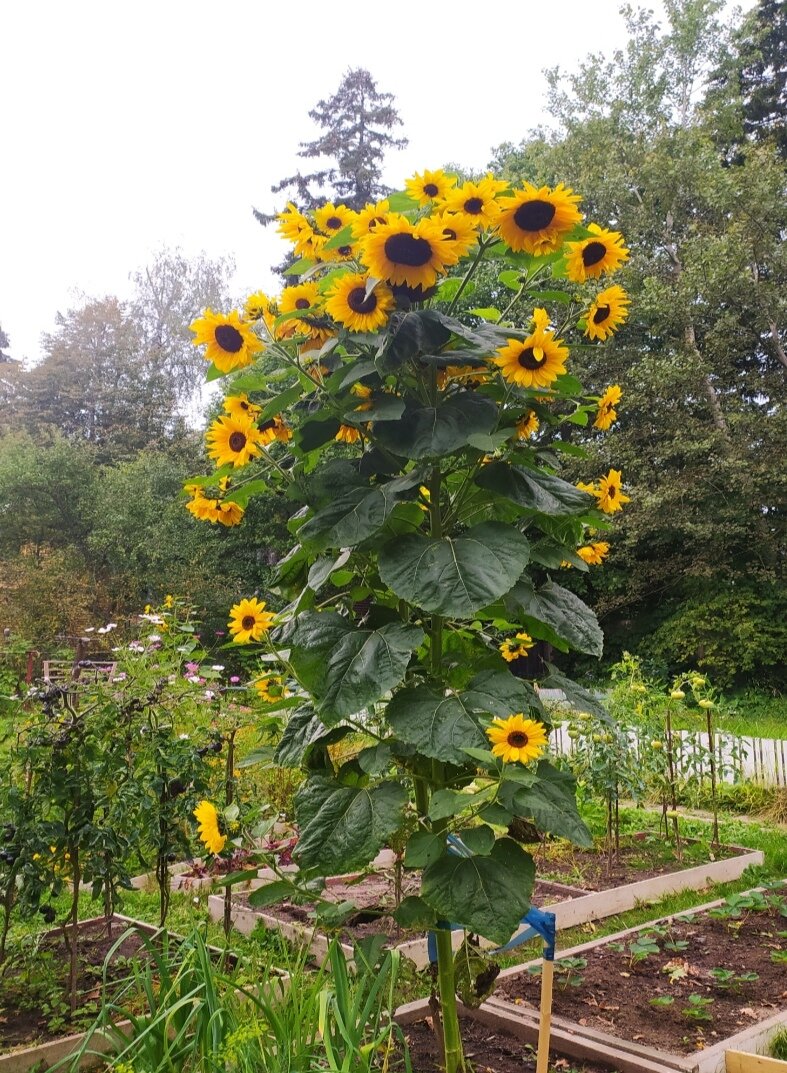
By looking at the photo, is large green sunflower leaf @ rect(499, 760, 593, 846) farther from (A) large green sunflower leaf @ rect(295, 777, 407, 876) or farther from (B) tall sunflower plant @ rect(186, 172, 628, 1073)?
(A) large green sunflower leaf @ rect(295, 777, 407, 876)

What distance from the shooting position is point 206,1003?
1613mm

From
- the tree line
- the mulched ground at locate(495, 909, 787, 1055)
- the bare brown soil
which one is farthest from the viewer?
the tree line

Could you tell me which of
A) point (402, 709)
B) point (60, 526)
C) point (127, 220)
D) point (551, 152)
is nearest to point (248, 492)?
point (402, 709)

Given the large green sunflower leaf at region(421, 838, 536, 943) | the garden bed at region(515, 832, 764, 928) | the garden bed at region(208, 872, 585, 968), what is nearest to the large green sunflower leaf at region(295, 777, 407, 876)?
the large green sunflower leaf at region(421, 838, 536, 943)

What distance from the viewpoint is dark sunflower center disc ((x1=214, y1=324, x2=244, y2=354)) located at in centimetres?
151

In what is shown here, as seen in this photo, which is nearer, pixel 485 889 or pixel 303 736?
pixel 485 889

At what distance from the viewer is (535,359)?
138 centimetres

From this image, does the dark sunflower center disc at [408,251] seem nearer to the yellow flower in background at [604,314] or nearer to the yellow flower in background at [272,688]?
the yellow flower in background at [604,314]

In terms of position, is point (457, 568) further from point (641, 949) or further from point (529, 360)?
point (641, 949)

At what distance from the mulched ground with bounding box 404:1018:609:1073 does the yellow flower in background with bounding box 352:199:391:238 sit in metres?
1.64

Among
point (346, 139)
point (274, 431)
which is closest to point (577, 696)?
point (274, 431)

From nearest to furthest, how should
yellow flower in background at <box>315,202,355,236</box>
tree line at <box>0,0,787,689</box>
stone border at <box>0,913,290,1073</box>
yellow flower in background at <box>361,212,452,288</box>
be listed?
yellow flower in background at <box>361,212,452,288</box>
yellow flower in background at <box>315,202,355,236</box>
stone border at <box>0,913,290,1073</box>
tree line at <box>0,0,787,689</box>

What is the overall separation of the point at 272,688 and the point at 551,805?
30.2 inches

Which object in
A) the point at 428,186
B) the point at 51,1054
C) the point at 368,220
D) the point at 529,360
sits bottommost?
the point at 51,1054
